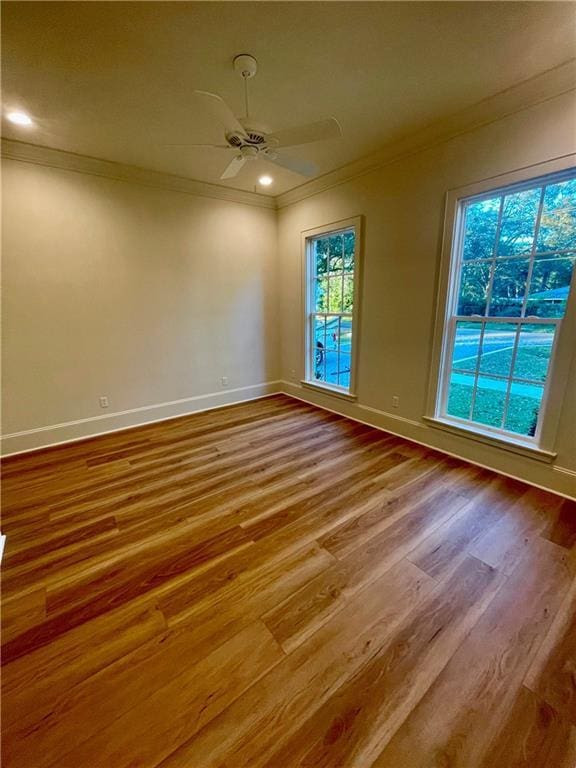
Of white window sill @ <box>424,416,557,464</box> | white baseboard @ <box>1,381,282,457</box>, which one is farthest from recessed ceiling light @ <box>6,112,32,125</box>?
white window sill @ <box>424,416,557,464</box>

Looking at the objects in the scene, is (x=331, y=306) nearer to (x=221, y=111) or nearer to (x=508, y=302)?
(x=508, y=302)

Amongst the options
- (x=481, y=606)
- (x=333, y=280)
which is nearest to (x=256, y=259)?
(x=333, y=280)

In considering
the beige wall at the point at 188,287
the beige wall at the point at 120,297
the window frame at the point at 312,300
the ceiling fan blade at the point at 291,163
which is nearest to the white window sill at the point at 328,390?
the window frame at the point at 312,300

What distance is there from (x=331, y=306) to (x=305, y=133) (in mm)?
2209

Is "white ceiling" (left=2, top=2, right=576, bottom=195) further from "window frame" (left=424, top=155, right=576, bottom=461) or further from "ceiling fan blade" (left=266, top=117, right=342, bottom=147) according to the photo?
"window frame" (left=424, top=155, right=576, bottom=461)

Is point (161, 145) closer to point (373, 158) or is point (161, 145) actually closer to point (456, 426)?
point (373, 158)

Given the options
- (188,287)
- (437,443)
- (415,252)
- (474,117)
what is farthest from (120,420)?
(474,117)

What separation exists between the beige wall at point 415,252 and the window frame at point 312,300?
0.24 feet

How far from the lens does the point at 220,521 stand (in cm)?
206

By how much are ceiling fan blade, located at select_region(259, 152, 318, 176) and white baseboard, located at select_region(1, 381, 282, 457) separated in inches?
110

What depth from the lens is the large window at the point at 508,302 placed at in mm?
2180

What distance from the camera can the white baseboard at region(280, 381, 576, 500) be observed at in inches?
89.7

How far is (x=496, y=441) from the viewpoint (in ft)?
8.34

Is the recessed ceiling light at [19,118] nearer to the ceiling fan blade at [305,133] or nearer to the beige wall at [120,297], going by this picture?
the beige wall at [120,297]
